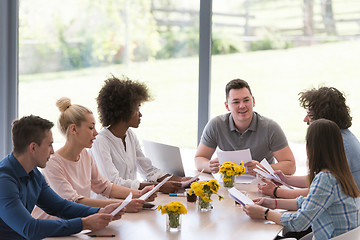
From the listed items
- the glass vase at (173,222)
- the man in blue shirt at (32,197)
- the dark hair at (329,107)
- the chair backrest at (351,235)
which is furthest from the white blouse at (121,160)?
the chair backrest at (351,235)

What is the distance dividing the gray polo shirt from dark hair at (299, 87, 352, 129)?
2.38ft

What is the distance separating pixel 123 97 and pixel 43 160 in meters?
1.11

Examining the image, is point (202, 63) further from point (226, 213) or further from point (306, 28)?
point (226, 213)

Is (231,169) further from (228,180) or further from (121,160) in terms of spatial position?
(121,160)

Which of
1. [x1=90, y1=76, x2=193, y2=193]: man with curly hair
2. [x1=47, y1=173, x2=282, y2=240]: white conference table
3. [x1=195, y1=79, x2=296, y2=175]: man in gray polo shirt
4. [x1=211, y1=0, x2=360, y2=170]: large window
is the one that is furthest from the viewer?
[x1=211, y1=0, x2=360, y2=170]: large window

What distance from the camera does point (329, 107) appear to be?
3.06 m

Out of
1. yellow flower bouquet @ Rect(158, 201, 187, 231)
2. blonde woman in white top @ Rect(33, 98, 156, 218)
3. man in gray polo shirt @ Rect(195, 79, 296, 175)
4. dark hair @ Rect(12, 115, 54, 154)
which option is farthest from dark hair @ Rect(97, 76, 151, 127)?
yellow flower bouquet @ Rect(158, 201, 187, 231)

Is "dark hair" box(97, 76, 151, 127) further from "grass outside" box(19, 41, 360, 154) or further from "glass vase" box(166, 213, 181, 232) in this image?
"grass outside" box(19, 41, 360, 154)

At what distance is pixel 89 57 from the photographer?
4.90m

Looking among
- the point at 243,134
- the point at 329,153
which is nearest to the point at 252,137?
the point at 243,134

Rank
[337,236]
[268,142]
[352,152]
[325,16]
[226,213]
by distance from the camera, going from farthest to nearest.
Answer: [325,16], [268,142], [352,152], [226,213], [337,236]

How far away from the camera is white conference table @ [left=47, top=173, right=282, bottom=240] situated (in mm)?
2232

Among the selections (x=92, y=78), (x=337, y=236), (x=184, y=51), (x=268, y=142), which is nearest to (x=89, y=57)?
(x=92, y=78)

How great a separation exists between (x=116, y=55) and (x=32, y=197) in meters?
2.69
